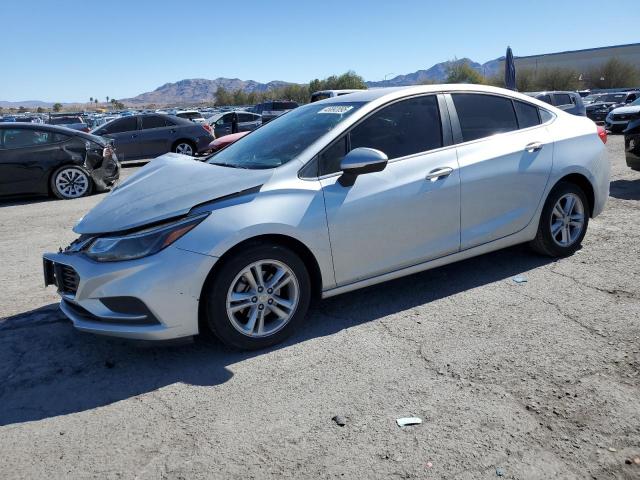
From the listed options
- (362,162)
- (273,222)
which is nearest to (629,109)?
(362,162)

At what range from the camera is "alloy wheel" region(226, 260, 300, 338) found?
3.58 meters

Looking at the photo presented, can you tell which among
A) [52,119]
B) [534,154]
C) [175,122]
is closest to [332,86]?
[52,119]

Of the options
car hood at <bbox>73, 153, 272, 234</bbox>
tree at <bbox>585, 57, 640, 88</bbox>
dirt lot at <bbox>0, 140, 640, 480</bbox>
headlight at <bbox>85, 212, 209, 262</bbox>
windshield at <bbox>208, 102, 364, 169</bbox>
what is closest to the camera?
dirt lot at <bbox>0, 140, 640, 480</bbox>

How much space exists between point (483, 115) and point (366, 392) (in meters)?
2.74

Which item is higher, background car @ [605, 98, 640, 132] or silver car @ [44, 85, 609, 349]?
background car @ [605, 98, 640, 132]

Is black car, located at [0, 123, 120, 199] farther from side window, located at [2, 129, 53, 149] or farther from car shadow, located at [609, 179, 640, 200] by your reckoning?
car shadow, located at [609, 179, 640, 200]

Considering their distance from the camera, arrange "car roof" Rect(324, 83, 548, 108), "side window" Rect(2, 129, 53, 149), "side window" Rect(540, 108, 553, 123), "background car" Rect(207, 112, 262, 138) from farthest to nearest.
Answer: "background car" Rect(207, 112, 262, 138)
"side window" Rect(2, 129, 53, 149)
"side window" Rect(540, 108, 553, 123)
"car roof" Rect(324, 83, 548, 108)

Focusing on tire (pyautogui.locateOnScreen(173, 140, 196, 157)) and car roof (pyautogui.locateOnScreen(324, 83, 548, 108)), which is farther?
tire (pyautogui.locateOnScreen(173, 140, 196, 157))

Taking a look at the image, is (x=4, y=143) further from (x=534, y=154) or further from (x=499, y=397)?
(x=499, y=397)

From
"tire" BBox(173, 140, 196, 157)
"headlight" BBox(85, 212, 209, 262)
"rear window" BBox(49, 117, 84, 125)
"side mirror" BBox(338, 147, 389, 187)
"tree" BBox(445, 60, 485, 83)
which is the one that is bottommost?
"headlight" BBox(85, 212, 209, 262)

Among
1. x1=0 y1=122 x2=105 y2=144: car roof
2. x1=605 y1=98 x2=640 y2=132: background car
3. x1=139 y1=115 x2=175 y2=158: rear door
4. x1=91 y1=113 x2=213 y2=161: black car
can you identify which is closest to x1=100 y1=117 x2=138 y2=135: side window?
x1=91 y1=113 x2=213 y2=161: black car

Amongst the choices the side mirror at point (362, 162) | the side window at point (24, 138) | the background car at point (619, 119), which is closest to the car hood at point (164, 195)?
the side mirror at point (362, 162)

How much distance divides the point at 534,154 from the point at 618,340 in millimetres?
1826

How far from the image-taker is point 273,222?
3584mm
